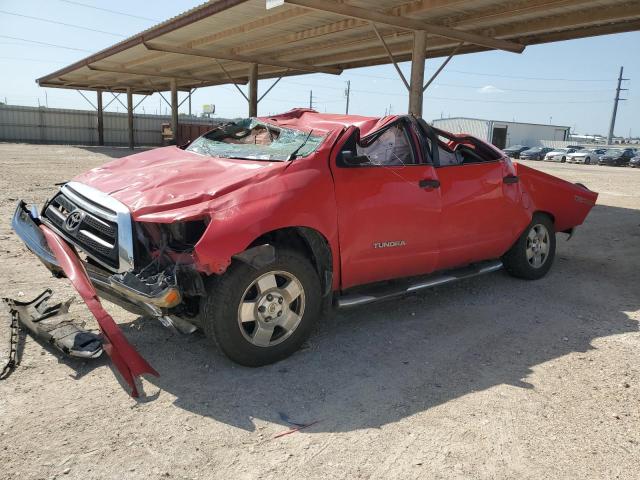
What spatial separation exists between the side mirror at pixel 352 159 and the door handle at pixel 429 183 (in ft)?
2.12

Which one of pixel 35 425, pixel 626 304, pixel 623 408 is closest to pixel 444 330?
pixel 623 408

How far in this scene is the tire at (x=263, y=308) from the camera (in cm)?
329

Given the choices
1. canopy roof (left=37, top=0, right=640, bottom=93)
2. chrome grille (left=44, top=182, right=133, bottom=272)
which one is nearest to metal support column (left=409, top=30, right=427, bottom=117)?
canopy roof (left=37, top=0, right=640, bottom=93)

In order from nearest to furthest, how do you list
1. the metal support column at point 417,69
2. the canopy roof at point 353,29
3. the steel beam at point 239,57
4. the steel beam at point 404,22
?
the steel beam at point 404,22 < the canopy roof at point 353,29 < the metal support column at point 417,69 < the steel beam at point 239,57

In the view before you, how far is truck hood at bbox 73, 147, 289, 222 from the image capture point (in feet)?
11.0

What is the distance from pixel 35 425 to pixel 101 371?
653mm

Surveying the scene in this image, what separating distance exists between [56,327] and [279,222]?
1888mm

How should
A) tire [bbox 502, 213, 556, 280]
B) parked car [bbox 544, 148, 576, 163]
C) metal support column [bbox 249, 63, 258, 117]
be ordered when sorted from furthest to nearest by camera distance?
parked car [bbox 544, 148, 576, 163] < metal support column [bbox 249, 63, 258, 117] < tire [bbox 502, 213, 556, 280]

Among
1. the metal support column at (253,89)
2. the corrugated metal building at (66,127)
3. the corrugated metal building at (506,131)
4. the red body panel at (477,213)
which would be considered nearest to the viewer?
the red body panel at (477,213)

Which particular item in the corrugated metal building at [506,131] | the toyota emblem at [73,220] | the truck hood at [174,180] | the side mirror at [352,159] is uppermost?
the corrugated metal building at [506,131]

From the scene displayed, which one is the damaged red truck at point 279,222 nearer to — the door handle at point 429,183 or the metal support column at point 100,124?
the door handle at point 429,183

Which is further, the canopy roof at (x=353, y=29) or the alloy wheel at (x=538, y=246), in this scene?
the canopy roof at (x=353, y=29)

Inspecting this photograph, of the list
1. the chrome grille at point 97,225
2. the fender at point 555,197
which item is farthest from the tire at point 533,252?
the chrome grille at point 97,225

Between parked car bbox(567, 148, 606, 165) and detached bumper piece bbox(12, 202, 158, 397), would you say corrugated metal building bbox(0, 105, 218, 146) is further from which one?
detached bumper piece bbox(12, 202, 158, 397)
